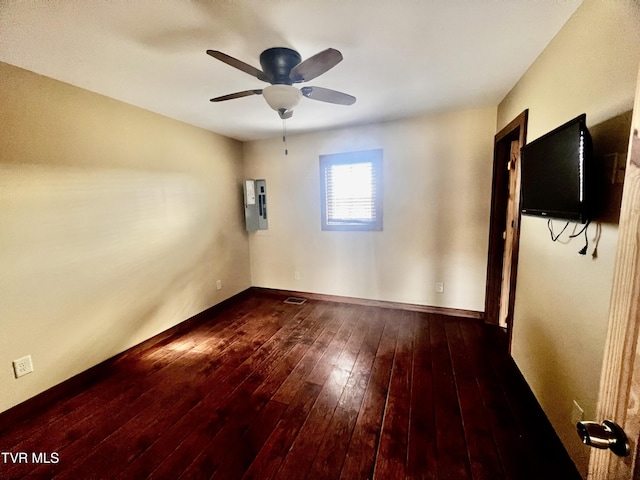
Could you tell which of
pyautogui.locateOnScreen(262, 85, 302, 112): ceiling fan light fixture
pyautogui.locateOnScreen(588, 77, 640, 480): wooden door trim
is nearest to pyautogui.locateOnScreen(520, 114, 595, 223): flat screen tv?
pyautogui.locateOnScreen(588, 77, 640, 480): wooden door trim

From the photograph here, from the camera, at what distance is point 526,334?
1.92 metres

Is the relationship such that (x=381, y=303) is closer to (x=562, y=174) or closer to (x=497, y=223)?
(x=497, y=223)

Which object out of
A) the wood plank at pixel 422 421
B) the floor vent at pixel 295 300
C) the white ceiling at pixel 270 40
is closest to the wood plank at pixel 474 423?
the wood plank at pixel 422 421

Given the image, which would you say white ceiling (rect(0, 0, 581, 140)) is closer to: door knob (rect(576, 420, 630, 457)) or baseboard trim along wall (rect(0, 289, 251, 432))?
door knob (rect(576, 420, 630, 457))

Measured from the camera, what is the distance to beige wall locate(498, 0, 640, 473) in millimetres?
1075

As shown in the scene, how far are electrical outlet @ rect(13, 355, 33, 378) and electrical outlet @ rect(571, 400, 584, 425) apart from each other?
334 cm

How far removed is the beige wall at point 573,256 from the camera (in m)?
1.08

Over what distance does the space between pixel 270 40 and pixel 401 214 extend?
230cm

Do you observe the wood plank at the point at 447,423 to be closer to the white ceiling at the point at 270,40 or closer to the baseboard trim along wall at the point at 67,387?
the white ceiling at the point at 270,40

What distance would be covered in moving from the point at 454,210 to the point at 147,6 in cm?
307

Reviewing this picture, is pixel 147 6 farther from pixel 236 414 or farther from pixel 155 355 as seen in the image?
pixel 155 355

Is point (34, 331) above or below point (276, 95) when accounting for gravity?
below

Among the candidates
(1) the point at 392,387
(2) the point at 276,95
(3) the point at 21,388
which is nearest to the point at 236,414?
(1) the point at 392,387

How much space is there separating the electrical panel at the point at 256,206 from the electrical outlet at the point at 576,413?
3556 millimetres
